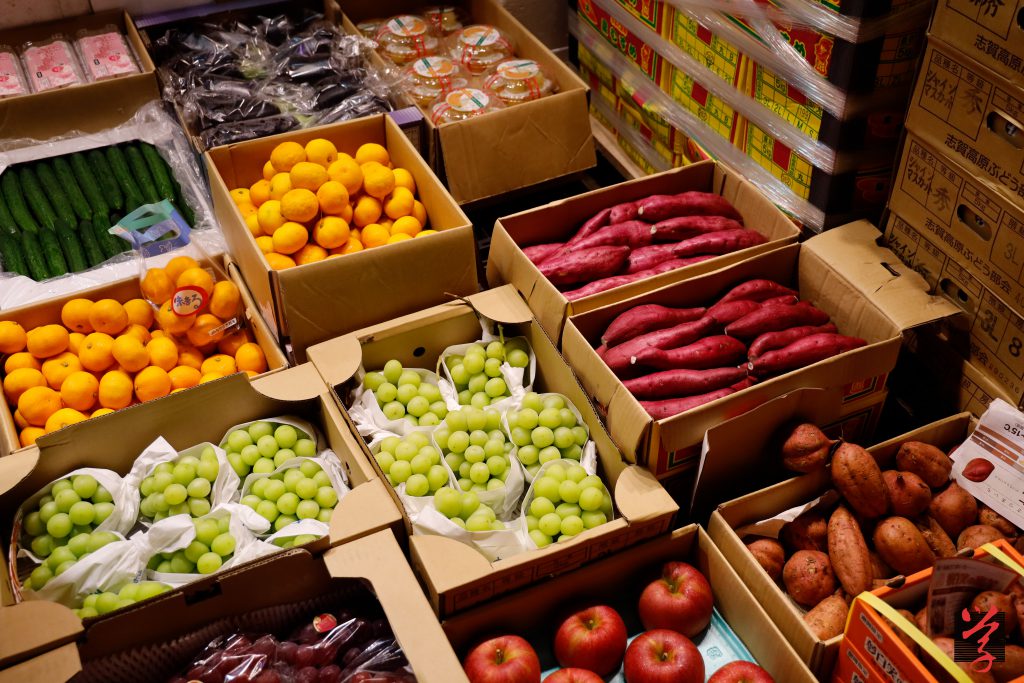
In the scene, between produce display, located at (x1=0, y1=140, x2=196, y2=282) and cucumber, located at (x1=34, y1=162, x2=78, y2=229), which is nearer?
produce display, located at (x1=0, y1=140, x2=196, y2=282)

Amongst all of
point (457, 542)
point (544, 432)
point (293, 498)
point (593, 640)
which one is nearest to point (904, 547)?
point (593, 640)

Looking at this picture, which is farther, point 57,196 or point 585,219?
point 57,196

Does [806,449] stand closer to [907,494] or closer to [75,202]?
[907,494]

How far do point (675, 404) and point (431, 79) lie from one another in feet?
5.36

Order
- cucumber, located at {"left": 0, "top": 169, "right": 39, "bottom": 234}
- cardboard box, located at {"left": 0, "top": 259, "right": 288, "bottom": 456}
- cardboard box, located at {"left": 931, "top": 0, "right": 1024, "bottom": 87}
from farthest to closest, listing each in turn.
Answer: cucumber, located at {"left": 0, "top": 169, "right": 39, "bottom": 234} → cardboard box, located at {"left": 0, "top": 259, "right": 288, "bottom": 456} → cardboard box, located at {"left": 931, "top": 0, "right": 1024, "bottom": 87}

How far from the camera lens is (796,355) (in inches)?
78.0

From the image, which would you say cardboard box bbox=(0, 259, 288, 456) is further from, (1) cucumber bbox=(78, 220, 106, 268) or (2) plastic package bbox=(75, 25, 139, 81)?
(2) plastic package bbox=(75, 25, 139, 81)

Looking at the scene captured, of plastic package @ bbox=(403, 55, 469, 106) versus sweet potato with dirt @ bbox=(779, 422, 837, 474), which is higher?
plastic package @ bbox=(403, 55, 469, 106)

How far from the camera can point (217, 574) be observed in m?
1.59

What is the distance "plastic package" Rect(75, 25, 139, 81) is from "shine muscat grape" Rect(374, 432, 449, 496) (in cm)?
184

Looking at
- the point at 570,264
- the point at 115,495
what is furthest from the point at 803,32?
the point at 115,495

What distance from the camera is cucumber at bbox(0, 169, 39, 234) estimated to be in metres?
2.65

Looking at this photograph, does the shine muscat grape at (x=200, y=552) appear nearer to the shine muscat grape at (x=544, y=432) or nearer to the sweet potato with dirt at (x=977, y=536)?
the shine muscat grape at (x=544, y=432)

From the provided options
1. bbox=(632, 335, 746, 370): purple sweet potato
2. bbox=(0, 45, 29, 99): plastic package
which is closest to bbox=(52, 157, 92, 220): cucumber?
bbox=(0, 45, 29, 99): plastic package
